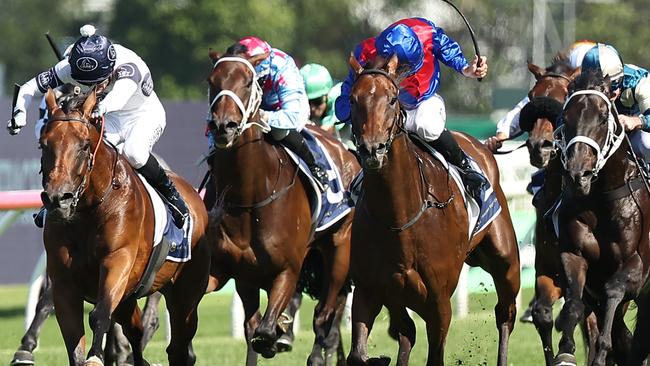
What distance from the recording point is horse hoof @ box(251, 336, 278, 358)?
840 cm

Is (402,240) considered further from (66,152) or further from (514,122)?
(514,122)

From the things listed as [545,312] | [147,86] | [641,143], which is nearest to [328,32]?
[545,312]

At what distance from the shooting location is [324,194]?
960 cm

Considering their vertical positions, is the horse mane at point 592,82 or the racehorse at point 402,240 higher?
the horse mane at point 592,82

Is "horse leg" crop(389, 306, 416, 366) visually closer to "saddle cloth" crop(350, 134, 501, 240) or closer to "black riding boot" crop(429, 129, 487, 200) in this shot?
"saddle cloth" crop(350, 134, 501, 240)

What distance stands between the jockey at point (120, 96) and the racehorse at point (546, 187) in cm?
220

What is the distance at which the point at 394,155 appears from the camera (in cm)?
731

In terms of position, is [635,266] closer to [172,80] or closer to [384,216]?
[384,216]

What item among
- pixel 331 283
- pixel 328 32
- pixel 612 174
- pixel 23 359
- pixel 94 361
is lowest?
pixel 23 359

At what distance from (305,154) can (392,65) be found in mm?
2299

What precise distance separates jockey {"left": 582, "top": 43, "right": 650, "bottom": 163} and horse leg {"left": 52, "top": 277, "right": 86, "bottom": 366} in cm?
292

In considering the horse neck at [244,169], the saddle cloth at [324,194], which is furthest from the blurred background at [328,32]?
the horse neck at [244,169]

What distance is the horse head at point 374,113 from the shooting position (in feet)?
22.4

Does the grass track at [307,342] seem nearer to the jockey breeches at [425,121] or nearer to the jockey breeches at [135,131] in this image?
the jockey breeches at [425,121]
